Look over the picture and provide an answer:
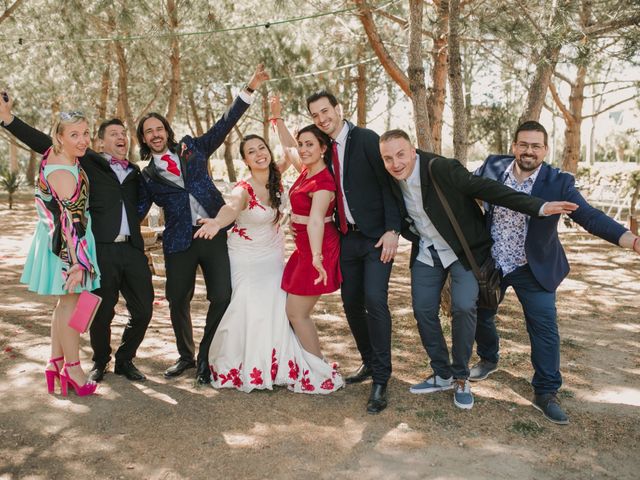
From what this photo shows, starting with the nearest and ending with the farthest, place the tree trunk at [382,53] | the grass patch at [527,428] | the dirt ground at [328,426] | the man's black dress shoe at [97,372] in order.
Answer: the dirt ground at [328,426]
the grass patch at [527,428]
the man's black dress shoe at [97,372]
the tree trunk at [382,53]

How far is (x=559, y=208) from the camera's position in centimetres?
325

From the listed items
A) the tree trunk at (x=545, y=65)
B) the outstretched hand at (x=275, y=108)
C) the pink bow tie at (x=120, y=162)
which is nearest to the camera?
the pink bow tie at (x=120, y=162)

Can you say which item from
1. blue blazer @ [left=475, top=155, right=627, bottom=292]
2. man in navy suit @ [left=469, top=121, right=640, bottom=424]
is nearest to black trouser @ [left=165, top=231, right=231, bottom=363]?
man in navy suit @ [left=469, top=121, right=640, bottom=424]

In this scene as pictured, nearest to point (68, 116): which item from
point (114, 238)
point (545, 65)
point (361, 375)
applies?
point (114, 238)

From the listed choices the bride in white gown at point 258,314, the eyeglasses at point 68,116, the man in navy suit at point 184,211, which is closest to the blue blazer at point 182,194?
the man in navy suit at point 184,211

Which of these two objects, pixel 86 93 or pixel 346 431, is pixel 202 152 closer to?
pixel 346 431

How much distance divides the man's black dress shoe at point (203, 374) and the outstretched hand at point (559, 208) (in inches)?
100

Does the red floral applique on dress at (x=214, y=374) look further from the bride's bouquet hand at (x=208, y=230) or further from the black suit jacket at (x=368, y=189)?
the black suit jacket at (x=368, y=189)

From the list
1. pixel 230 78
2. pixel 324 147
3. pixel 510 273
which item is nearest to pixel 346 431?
pixel 510 273

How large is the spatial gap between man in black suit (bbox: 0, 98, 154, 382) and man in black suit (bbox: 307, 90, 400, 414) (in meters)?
1.43

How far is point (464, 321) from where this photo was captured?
12.1 feet

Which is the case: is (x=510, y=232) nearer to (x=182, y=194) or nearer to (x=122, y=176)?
(x=182, y=194)

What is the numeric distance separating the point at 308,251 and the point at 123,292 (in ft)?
4.60

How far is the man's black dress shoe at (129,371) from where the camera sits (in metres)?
4.25
